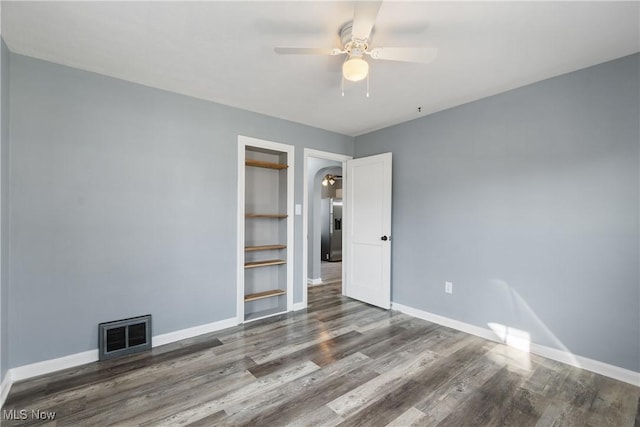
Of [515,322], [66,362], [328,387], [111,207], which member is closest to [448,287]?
[515,322]

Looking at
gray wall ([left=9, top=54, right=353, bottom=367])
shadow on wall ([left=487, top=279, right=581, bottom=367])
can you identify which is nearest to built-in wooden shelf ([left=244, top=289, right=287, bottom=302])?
gray wall ([left=9, top=54, right=353, bottom=367])

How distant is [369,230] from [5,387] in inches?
142

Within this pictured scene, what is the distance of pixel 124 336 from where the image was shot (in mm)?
2541

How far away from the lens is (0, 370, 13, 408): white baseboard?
6.27ft

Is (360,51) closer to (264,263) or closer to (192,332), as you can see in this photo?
(264,263)

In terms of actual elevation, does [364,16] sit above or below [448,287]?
above

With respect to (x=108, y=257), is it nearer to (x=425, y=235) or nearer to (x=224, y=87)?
(x=224, y=87)

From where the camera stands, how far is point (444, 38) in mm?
1986

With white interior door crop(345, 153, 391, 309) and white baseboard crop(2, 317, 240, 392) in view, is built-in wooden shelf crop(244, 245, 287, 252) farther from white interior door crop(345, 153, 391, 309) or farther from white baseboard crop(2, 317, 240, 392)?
white interior door crop(345, 153, 391, 309)

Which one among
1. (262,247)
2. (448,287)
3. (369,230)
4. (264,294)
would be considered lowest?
(264,294)

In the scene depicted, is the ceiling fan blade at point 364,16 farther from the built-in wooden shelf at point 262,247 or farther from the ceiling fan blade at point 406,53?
the built-in wooden shelf at point 262,247

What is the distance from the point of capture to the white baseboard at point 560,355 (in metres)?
2.20

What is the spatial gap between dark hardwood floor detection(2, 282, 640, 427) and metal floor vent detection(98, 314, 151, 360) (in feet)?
0.31

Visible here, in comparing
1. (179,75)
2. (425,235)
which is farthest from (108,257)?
(425,235)
